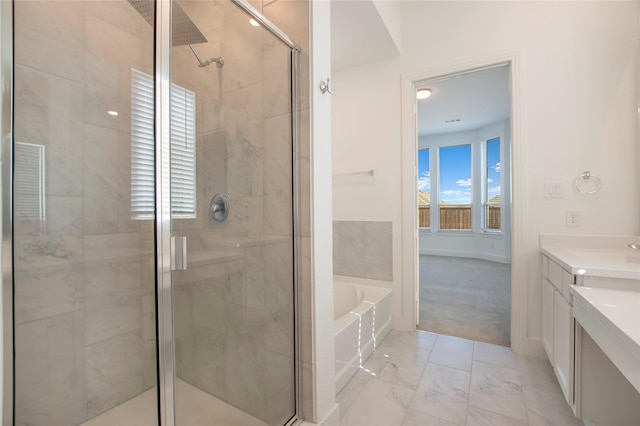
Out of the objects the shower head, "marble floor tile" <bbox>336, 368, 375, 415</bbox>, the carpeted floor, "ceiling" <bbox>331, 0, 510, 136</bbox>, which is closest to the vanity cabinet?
the carpeted floor

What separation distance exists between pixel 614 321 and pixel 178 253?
150 centimetres

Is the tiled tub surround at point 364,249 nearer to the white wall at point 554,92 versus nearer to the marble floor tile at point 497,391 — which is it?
the white wall at point 554,92

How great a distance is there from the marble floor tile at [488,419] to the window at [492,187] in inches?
198

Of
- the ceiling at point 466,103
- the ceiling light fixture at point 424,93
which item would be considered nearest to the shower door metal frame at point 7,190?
the ceiling at point 466,103

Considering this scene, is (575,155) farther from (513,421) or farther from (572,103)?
(513,421)

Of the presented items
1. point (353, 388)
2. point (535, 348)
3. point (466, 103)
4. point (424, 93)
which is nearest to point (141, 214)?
point (353, 388)

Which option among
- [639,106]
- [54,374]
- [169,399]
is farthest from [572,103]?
[54,374]

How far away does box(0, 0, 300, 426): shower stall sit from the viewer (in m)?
1.31

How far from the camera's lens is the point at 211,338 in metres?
1.53

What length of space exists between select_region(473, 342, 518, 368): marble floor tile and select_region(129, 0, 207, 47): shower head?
261cm

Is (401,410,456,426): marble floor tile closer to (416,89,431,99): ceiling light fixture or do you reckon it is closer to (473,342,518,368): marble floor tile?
(473,342,518,368): marble floor tile

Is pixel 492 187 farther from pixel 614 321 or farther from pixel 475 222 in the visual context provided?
pixel 614 321

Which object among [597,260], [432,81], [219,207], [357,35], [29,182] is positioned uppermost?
[357,35]

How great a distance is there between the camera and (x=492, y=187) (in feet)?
19.4
